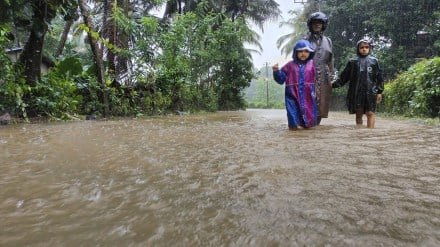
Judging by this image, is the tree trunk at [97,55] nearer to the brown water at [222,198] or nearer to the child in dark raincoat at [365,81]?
the child in dark raincoat at [365,81]

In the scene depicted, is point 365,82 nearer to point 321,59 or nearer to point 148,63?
point 321,59

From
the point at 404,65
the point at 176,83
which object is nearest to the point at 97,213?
the point at 176,83

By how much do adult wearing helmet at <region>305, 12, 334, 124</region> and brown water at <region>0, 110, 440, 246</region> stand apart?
284 centimetres

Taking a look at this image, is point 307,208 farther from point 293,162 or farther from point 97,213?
point 293,162

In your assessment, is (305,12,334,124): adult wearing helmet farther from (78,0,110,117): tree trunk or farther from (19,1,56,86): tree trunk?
(78,0,110,117): tree trunk

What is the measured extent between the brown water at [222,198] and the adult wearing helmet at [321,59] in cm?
284

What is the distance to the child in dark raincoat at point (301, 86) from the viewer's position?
17.7 feet

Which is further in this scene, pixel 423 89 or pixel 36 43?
pixel 423 89

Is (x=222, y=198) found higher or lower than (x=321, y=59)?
lower

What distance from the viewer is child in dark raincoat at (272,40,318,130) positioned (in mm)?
5410

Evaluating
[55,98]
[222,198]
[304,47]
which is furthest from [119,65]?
[222,198]

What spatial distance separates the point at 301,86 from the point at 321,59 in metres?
0.69

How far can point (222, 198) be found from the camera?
169 centimetres

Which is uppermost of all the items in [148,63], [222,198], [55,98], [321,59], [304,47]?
[148,63]
